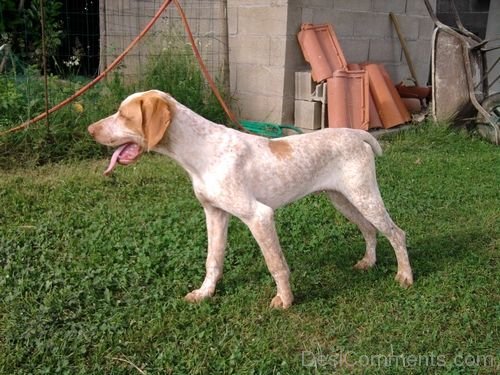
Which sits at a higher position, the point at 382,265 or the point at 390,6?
the point at 390,6

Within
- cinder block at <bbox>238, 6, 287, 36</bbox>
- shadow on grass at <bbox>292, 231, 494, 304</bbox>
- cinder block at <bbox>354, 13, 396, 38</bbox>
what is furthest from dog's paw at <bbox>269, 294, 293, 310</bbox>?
cinder block at <bbox>354, 13, 396, 38</bbox>

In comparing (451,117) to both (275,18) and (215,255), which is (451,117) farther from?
(215,255)

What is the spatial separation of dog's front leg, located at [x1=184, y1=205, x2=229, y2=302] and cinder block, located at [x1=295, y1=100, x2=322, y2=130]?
13.2 feet

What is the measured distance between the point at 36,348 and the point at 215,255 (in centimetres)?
116

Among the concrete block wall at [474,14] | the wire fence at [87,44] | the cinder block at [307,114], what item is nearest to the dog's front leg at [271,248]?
the wire fence at [87,44]

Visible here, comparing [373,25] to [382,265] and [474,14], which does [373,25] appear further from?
[382,265]

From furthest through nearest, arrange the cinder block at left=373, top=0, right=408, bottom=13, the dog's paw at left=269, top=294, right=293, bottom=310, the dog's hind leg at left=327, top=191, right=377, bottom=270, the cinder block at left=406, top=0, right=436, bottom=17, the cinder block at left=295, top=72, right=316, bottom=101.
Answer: the cinder block at left=406, top=0, right=436, bottom=17 → the cinder block at left=373, top=0, right=408, bottom=13 → the cinder block at left=295, top=72, right=316, bottom=101 → the dog's hind leg at left=327, top=191, right=377, bottom=270 → the dog's paw at left=269, top=294, right=293, bottom=310

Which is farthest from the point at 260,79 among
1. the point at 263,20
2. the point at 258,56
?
the point at 263,20

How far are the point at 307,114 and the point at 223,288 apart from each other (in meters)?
4.09

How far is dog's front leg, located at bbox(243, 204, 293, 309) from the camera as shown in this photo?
317cm

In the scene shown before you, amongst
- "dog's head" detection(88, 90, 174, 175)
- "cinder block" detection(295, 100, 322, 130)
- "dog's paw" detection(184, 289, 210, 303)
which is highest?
"dog's head" detection(88, 90, 174, 175)

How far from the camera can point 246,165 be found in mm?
3195

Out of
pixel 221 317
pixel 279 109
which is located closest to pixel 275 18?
pixel 279 109

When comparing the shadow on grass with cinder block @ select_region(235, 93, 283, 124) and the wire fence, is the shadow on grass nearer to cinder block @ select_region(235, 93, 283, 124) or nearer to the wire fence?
cinder block @ select_region(235, 93, 283, 124)
